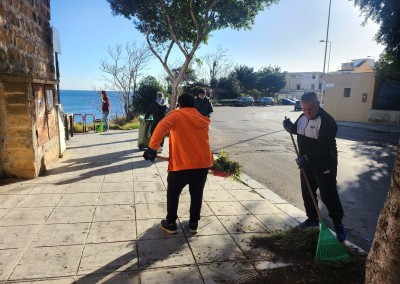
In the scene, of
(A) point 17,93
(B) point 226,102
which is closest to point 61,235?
(A) point 17,93

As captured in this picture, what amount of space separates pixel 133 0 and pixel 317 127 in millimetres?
12689

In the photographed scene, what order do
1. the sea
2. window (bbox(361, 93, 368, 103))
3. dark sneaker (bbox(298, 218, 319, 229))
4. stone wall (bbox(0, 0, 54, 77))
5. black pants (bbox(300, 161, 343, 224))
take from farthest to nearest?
the sea
window (bbox(361, 93, 368, 103))
stone wall (bbox(0, 0, 54, 77))
dark sneaker (bbox(298, 218, 319, 229))
black pants (bbox(300, 161, 343, 224))

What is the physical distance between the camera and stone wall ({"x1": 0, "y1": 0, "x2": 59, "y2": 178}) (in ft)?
17.7

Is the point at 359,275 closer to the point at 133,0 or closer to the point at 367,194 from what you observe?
the point at 367,194

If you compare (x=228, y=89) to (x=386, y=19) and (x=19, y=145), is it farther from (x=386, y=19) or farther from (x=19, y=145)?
(x=19, y=145)

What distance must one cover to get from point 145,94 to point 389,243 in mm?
18335

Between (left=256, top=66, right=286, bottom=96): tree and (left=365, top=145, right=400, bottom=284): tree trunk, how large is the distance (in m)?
58.6

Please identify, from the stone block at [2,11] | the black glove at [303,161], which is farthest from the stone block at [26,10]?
the black glove at [303,161]

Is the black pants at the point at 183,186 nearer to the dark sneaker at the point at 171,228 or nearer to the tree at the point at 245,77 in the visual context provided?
the dark sneaker at the point at 171,228

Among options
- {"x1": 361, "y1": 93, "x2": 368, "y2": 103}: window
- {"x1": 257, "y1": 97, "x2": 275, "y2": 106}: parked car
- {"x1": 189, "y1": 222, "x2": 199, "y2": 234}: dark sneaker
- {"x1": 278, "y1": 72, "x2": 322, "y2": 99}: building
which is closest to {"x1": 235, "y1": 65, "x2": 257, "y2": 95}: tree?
{"x1": 257, "y1": 97, "x2": 275, "y2": 106}: parked car

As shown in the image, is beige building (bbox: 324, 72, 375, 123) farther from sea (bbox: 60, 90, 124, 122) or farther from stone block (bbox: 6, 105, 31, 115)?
stone block (bbox: 6, 105, 31, 115)

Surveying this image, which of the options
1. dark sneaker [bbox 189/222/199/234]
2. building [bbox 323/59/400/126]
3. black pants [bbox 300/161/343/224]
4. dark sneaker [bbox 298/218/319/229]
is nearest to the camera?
black pants [bbox 300/161/343/224]

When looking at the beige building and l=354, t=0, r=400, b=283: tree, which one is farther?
the beige building

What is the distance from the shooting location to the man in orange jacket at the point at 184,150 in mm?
3754
